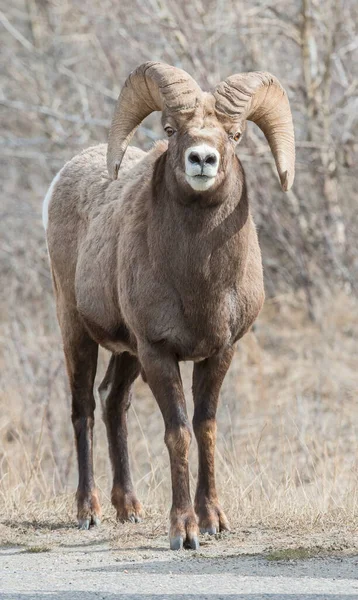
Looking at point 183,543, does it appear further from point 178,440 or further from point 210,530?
point 178,440

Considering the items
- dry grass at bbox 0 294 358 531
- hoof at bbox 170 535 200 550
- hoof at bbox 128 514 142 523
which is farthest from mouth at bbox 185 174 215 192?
dry grass at bbox 0 294 358 531

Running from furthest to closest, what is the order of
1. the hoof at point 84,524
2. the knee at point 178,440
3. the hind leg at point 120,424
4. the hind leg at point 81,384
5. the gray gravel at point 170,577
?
the hind leg at point 81,384 < the hind leg at point 120,424 < the hoof at point 84,524 < the knee at point 178,440 < the gray gravel at point 170,577

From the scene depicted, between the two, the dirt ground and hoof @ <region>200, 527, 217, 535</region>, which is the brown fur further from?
the dirt ground

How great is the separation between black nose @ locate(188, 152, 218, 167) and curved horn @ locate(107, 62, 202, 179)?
44 cm

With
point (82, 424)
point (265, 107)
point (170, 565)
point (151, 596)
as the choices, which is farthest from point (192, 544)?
point (265, 107)

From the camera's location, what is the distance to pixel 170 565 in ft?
17.7

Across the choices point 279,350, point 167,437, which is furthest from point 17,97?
point 167,437

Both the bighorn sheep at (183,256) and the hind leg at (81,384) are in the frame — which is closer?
the bighorn sheep at (183,256)

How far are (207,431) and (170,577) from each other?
4.56ft

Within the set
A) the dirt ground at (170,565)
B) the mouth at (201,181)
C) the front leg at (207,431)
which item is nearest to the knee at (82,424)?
the dirt ground at (170,565)

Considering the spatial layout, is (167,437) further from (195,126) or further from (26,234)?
(26,234)

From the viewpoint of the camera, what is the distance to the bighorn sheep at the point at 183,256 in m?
5.99

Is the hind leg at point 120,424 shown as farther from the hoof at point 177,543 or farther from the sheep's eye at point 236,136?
the sheep's eye at point 236,136

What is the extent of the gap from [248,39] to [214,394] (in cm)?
871
